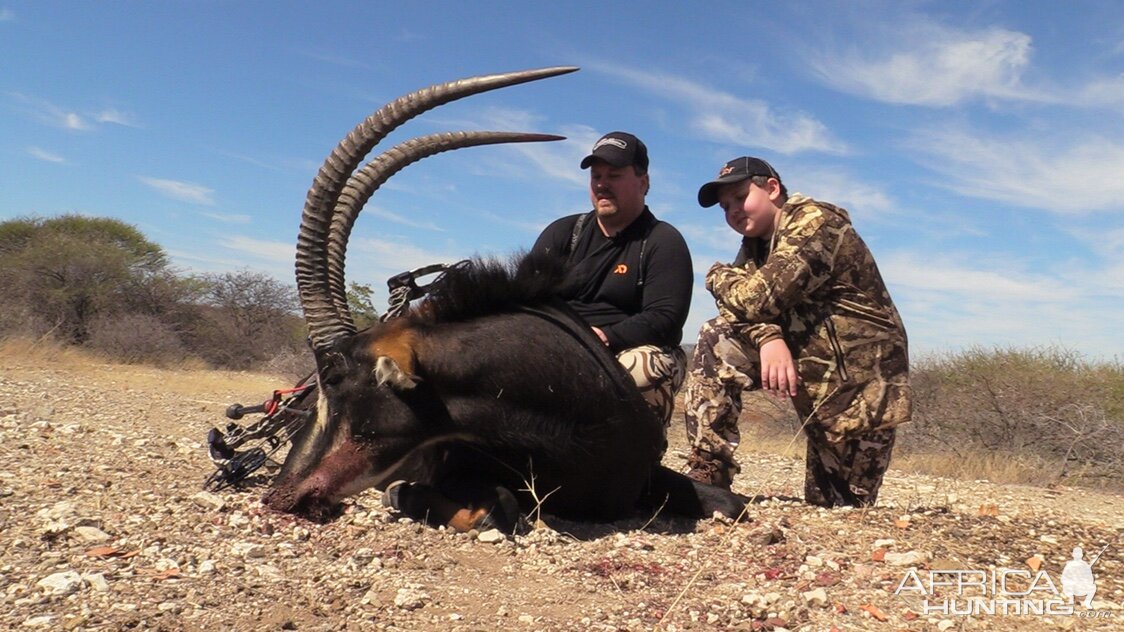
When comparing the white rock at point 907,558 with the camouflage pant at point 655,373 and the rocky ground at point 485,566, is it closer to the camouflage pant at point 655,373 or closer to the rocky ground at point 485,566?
the rocky ground at point 485,566

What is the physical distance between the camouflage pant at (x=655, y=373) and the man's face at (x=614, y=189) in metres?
0.86

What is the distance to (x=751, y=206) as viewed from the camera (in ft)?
14.4

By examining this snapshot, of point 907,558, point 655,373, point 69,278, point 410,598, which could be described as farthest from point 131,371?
point 907,558

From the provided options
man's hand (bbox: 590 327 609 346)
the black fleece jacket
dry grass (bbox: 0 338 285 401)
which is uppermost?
the black fleece jacket

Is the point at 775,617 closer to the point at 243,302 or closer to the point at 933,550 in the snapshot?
the point at 933,550

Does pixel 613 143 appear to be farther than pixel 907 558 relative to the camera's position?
Yes

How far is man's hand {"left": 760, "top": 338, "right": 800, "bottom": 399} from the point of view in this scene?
4083mm

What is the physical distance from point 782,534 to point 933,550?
22.4 inches

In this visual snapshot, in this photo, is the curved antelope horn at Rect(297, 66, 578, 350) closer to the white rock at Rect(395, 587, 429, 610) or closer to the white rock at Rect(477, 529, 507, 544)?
the white rock at Rect(477, 529, 507, 544)

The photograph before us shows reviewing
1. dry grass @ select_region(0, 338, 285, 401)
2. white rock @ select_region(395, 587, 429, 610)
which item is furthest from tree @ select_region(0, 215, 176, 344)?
white rock @ select_region(395, 587, 429, 610)

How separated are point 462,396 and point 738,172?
193cm

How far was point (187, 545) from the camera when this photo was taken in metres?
3.02

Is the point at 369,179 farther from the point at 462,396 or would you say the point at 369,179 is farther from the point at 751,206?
the point at 751,206

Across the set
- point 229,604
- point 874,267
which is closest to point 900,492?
point 874,267
